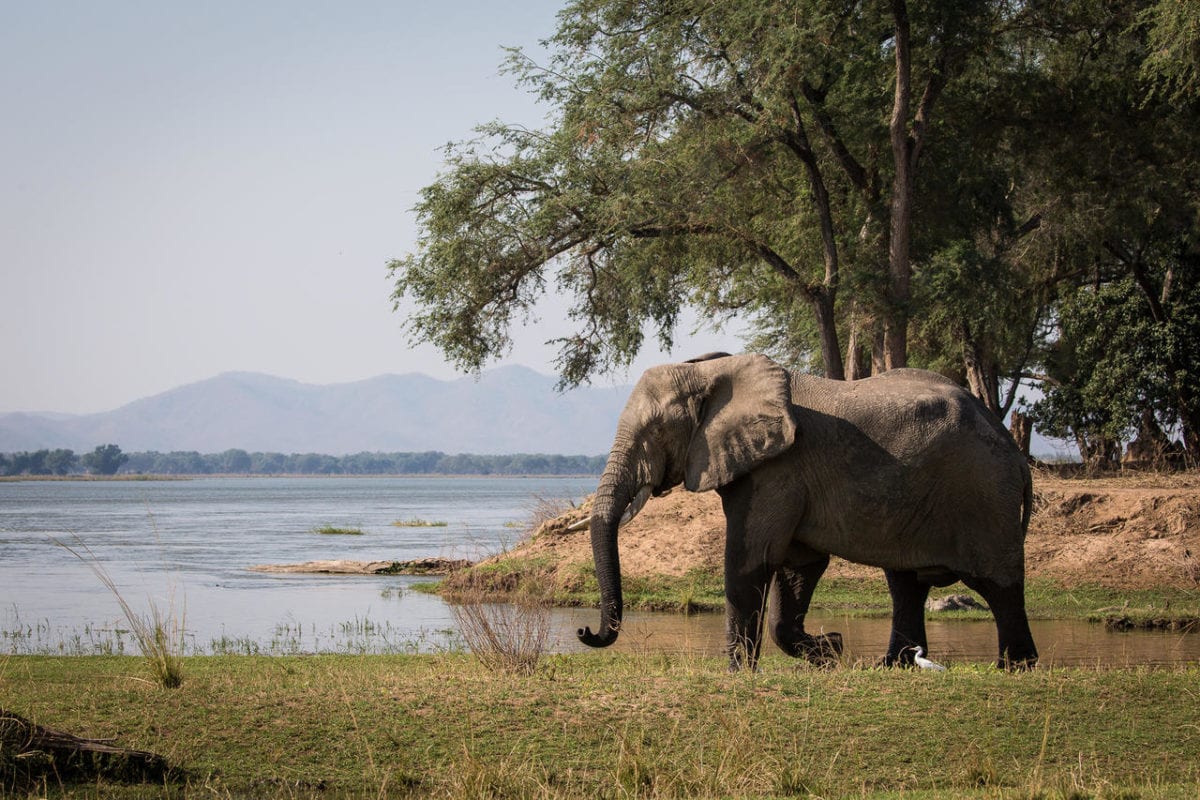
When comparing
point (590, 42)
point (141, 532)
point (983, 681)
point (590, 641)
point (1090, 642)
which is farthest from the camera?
point (141, 532)

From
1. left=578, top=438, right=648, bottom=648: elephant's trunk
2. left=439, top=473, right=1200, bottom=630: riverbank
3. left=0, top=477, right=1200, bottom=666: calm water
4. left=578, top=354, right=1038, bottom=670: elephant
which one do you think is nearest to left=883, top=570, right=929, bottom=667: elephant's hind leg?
left=578, top=354, right=1038, bottom=670: elephant

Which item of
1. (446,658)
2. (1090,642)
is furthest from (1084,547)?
(446,658)

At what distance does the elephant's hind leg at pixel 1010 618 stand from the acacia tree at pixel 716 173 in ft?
42.7

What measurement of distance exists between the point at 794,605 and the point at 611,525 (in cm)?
203

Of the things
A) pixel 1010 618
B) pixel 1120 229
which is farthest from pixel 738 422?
pixel 1120 229

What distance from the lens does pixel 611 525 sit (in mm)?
12109

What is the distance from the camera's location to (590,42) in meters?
27.6

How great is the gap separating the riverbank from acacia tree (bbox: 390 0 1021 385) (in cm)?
466

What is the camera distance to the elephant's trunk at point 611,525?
11781 mm

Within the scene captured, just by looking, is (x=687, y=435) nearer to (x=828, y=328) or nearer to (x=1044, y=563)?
(x=1044, y=563)

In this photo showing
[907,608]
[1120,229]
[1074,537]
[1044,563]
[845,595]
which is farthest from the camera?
[1120,229]

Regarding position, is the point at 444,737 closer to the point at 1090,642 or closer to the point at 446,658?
the point at 446,658

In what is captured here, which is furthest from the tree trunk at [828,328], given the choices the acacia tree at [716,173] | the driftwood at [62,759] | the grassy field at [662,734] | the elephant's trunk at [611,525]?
the driftwood at [62,759]

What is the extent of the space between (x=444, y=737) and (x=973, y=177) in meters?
21.4
